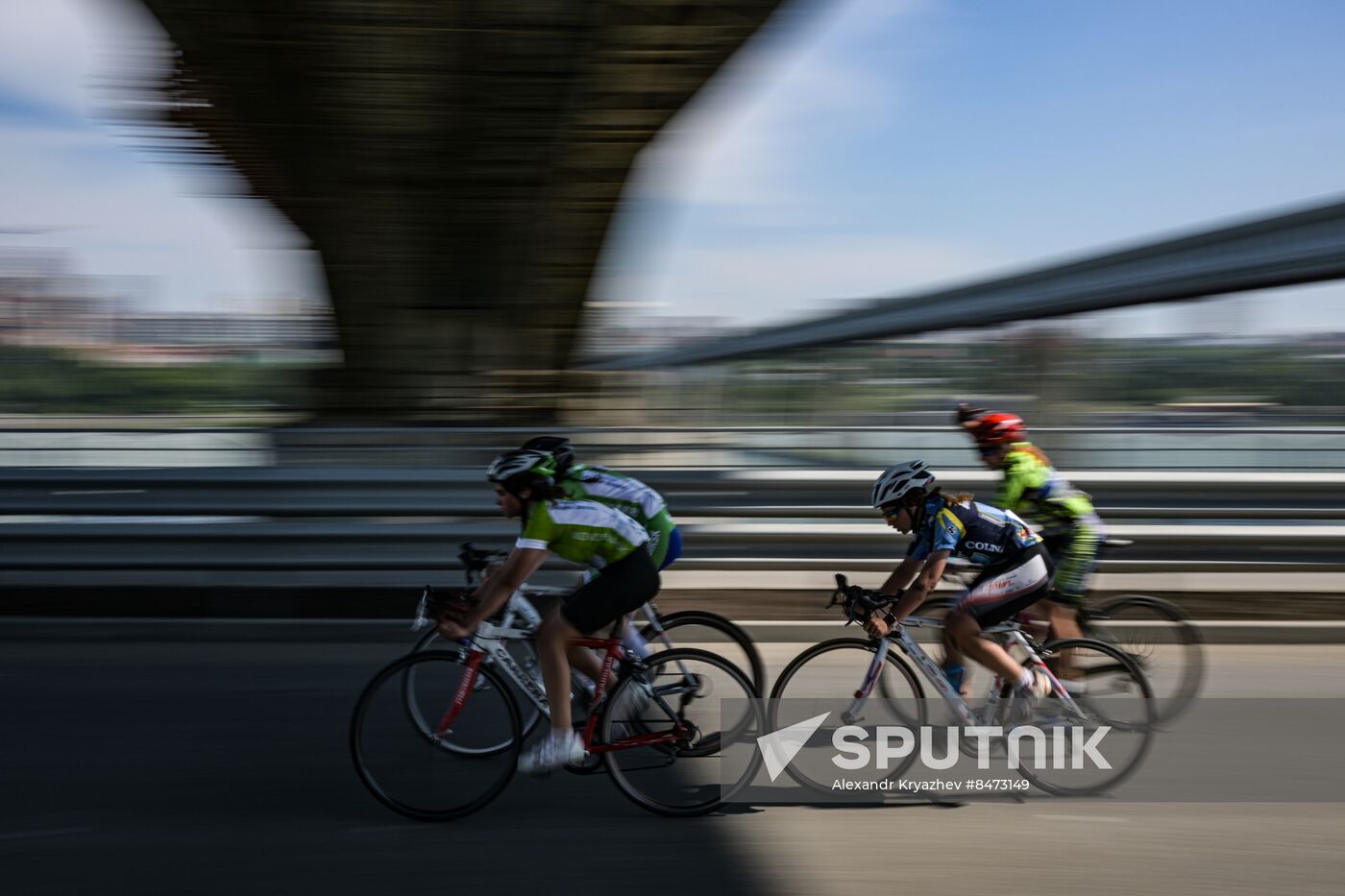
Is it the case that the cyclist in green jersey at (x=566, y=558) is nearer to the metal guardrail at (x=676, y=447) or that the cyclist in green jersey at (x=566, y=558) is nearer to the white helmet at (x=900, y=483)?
the white helmet at (x=900, y=483)

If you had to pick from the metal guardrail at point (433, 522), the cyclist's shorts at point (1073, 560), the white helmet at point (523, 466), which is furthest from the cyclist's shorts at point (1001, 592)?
the metal guardrail at point (433, 522)

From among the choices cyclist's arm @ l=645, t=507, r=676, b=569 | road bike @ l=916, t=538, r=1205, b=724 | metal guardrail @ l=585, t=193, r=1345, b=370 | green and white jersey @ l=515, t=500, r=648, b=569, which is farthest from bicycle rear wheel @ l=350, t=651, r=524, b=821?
metal guardrail @ l=585, t=193, r=1345, b=370

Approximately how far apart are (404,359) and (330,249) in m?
0.98

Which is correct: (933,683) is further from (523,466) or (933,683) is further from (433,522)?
(433,522)

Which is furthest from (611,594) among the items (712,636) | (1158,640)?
Result: (1158,640)

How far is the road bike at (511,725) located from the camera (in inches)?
181

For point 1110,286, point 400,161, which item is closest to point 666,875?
point 400,161

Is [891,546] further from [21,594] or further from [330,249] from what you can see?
[21,594]

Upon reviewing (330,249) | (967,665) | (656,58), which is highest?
(656,58)

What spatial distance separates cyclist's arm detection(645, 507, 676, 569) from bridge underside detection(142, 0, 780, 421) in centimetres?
372

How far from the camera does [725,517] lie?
7625mm

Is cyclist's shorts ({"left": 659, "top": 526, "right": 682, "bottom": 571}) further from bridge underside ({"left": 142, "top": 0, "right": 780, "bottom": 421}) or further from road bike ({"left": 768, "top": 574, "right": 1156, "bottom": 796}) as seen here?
bridge underside ({"left": 142, "top": 0, "right": 780, "bottom": 421})

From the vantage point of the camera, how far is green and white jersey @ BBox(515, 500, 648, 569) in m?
4.61

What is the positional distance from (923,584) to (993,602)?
0.43 m
